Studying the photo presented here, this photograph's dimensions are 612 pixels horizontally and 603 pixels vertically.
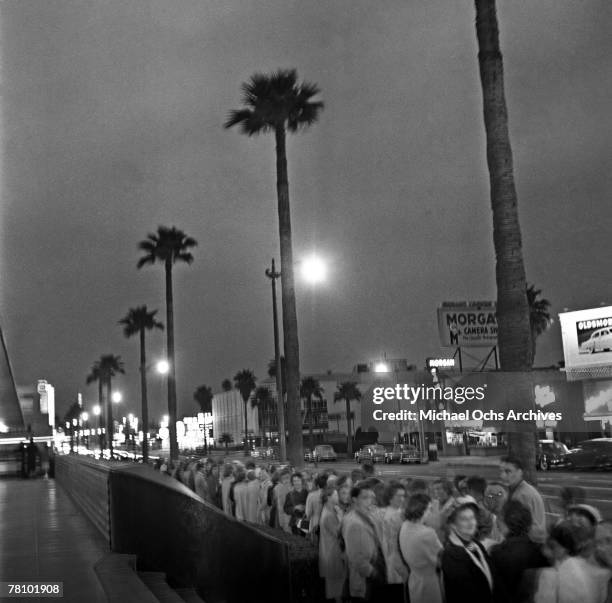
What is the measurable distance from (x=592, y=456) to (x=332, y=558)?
3418cm

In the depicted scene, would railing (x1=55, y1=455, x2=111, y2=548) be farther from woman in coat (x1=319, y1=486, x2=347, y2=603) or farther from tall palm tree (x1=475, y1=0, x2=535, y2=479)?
tall palm tree (x1=475, y1=0, x2=535, y2=479)

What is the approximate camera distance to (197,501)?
27.6 ft

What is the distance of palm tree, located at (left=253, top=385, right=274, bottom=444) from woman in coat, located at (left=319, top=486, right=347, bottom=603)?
124518mm

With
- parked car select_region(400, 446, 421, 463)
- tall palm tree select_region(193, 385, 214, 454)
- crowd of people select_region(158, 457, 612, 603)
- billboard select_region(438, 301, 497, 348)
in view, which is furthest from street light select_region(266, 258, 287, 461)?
tall palm tree select_region(193, 385, 214, 454)

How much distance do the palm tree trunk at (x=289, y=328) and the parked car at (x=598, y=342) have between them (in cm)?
3555

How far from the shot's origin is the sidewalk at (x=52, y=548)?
31.2 ft

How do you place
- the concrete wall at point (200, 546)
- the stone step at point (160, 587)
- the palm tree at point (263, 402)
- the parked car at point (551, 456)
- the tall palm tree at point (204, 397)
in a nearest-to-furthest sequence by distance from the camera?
the concrete wall at point (200, 546) → the stone step at point (160, 587) → the parked car at point (551, 456) → the palm tree at point (263, 402) → the tall palm tree at point (204, 397)

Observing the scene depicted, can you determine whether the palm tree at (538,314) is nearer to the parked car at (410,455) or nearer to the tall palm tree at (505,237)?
the parked car at (410,455)

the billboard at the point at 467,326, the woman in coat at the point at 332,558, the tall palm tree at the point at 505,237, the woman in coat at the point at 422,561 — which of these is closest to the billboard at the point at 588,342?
the billboard at the point at 467,326

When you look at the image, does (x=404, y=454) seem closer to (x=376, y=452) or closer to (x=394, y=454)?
(x=394, y=454)

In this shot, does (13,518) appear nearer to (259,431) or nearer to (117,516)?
(117,516)

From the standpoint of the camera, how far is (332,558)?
28.5 ft

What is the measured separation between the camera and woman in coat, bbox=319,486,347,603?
8.64 metres

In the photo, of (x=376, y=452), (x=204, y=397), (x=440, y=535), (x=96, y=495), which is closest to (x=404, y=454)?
(x=376, y=452)
